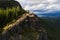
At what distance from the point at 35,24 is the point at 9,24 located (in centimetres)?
1390

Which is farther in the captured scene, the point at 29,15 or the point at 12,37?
the point at 29,15

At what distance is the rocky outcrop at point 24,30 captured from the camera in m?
101

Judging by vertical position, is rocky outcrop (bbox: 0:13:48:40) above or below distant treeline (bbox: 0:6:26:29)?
below

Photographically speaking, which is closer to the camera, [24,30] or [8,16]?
[24,30]

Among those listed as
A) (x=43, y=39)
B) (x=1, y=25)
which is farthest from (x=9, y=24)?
(x=43, y=39)

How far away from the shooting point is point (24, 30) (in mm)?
110000

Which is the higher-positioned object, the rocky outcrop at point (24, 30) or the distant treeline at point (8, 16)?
the distant treeline at point (8, 16)

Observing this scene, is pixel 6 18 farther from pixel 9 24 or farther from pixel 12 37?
pixel 12 37

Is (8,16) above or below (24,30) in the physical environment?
above

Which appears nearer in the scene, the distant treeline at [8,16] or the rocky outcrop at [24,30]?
the rocky outcrop at [24,30]

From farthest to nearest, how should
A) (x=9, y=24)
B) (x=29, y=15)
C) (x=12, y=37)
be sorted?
(x=29, y=15)
(x=9, y=24)
(x=12, y=37)

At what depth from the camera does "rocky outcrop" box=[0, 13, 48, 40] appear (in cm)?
10064

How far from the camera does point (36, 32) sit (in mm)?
114625

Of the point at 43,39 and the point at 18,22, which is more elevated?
the point at 18,22
